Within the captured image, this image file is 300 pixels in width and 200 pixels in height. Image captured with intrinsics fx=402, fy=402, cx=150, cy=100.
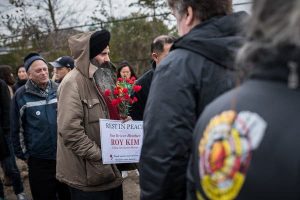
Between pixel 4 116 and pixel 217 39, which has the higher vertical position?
pixel 217 39

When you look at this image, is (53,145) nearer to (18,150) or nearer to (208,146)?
(18,150)

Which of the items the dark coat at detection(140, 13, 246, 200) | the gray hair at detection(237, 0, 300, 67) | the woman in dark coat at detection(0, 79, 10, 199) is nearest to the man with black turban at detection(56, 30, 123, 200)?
the dark coat at detection(140, 13, 246, 200)

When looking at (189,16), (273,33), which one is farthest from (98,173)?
(273,33)

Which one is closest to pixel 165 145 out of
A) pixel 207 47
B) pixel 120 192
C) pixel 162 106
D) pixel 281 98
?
pixel 162 106

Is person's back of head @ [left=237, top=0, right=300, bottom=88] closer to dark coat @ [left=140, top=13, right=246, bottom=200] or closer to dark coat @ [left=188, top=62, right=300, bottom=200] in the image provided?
dark coat @ [left=188, top=62, right=300, bottom=200]

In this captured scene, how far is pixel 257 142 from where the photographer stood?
101cm

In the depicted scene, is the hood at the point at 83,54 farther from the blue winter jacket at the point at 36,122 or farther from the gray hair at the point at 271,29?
the gray hair at the point at 271,29

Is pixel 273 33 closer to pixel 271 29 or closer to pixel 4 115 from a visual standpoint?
pixel 271 29

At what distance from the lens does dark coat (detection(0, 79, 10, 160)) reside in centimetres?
507

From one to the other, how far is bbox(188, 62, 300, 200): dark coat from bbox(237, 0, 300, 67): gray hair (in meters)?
0.05

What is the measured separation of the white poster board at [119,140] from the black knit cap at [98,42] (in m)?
0.54

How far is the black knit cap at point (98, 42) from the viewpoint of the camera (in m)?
3.02

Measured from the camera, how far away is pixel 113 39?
12.4 metres

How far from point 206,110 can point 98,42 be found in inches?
79.0
